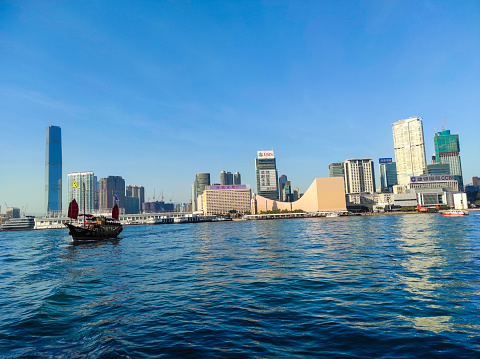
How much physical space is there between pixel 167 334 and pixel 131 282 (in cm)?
901

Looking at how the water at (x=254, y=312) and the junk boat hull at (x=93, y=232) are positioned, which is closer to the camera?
the water at (x=254, y=312)

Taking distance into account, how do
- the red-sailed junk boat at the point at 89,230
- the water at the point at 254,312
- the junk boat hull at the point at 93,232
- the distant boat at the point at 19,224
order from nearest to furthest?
1. the water at the point at 254,312
2. the junk boat hull at the point at 93,232
3. the red-sailed junk boat at the point at 89,230
4. the distant boat at the point at 19,224

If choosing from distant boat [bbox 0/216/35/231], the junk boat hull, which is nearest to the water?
the junk boat hull

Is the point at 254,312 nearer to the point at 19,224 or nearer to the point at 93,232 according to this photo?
the point at 93,232

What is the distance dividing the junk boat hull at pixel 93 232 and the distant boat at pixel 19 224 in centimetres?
14487

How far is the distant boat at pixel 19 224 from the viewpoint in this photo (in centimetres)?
16654

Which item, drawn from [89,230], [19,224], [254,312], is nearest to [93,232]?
[89,230]

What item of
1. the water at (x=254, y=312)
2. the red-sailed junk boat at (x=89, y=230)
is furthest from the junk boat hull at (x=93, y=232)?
the water at (x=254, y=312)

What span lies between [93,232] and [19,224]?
151121mm

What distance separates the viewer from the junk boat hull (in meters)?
51.8

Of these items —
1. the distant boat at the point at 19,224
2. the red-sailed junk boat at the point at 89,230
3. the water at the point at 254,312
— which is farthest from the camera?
the distant boat at the point at 19,224

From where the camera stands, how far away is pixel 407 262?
19.9m

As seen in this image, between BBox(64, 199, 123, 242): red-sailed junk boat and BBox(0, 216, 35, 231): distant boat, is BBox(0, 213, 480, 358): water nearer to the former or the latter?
BBox(64, 199, 123, 242): red-sailed junk boat

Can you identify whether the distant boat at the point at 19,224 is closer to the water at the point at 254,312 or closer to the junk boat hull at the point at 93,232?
the junk boat hull at the point at 93,232
